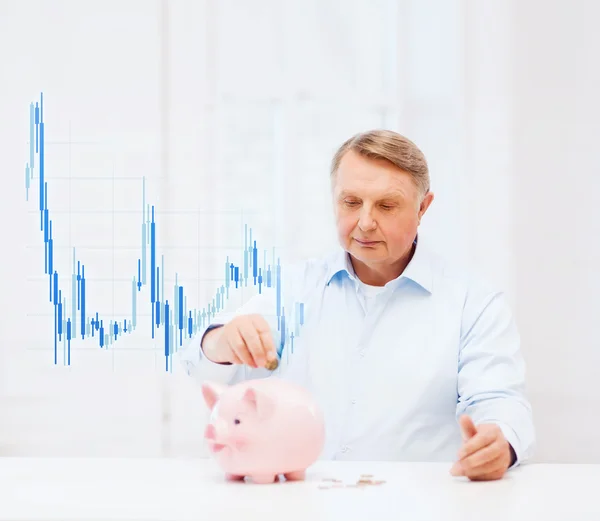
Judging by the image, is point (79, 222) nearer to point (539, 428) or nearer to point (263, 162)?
point (263, 162)

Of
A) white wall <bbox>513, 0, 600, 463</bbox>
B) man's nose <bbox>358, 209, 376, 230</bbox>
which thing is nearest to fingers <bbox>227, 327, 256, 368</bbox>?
man's nose <bbox>358, 209, 376, 230</bbox>

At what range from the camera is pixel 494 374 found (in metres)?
1.24

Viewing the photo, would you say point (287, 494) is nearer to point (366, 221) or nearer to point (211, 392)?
point (211, 392)

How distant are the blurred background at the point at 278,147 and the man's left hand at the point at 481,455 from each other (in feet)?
3.26

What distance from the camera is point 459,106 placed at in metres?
2.02

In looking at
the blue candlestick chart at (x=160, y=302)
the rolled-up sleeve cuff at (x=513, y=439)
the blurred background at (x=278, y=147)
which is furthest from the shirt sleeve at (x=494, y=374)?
the blurred background at (x=278, y=147)

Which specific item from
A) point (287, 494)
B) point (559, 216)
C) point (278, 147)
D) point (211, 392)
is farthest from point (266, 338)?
point (559, 216)

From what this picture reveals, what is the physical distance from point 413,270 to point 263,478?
60 centimetres

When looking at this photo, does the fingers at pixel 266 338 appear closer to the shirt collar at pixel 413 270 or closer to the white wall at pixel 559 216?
the shirt collar at pixel 413 270

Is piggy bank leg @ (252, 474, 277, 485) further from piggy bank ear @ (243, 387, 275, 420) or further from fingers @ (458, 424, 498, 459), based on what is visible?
fingers @ (458, 424, 498, 459)

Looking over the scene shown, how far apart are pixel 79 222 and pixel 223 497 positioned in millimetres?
1076

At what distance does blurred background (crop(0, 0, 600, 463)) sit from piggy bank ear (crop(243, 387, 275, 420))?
984 millimetres

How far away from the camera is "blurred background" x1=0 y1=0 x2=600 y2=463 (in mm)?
1902

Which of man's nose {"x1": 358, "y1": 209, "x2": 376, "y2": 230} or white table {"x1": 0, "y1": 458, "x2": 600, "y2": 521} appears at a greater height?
man's nose {"x1": 358, "y1": 209, "x2": 376, "y2": 230}
